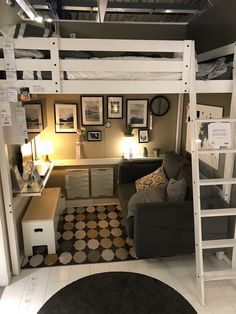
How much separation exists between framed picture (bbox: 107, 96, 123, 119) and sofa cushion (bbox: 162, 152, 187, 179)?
1.00m

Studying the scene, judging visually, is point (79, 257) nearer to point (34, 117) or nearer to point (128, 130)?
point (34, 117)

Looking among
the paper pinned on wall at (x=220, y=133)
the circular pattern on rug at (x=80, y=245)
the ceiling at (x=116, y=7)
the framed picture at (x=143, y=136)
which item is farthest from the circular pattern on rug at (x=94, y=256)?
the ceiling at (x=116, y=7)

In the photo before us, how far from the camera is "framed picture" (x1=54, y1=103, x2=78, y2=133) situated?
153 inches

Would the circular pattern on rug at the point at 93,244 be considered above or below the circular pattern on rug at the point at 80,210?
below

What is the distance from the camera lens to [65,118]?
12.9 feet

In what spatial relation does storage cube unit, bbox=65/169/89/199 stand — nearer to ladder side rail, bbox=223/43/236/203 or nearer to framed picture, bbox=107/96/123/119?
framed picture, bbox=107/96/123/119

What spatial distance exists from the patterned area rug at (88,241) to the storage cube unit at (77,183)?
284mm

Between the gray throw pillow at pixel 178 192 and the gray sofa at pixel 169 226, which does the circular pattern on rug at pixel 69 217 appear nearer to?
the gray sofa at pixel 169 226

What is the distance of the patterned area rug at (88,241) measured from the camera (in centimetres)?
292

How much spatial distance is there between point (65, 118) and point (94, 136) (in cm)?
53

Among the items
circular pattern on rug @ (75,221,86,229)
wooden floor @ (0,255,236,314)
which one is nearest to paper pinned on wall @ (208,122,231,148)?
wooden floor @ (0,255,236,314)

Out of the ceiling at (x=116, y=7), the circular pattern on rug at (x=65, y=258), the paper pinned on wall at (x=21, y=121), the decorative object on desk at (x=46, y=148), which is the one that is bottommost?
the circular pattern on rug at (x=65, y=258)

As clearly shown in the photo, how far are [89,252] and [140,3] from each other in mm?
3091

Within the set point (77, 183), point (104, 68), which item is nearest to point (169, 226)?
point (104, 68)
